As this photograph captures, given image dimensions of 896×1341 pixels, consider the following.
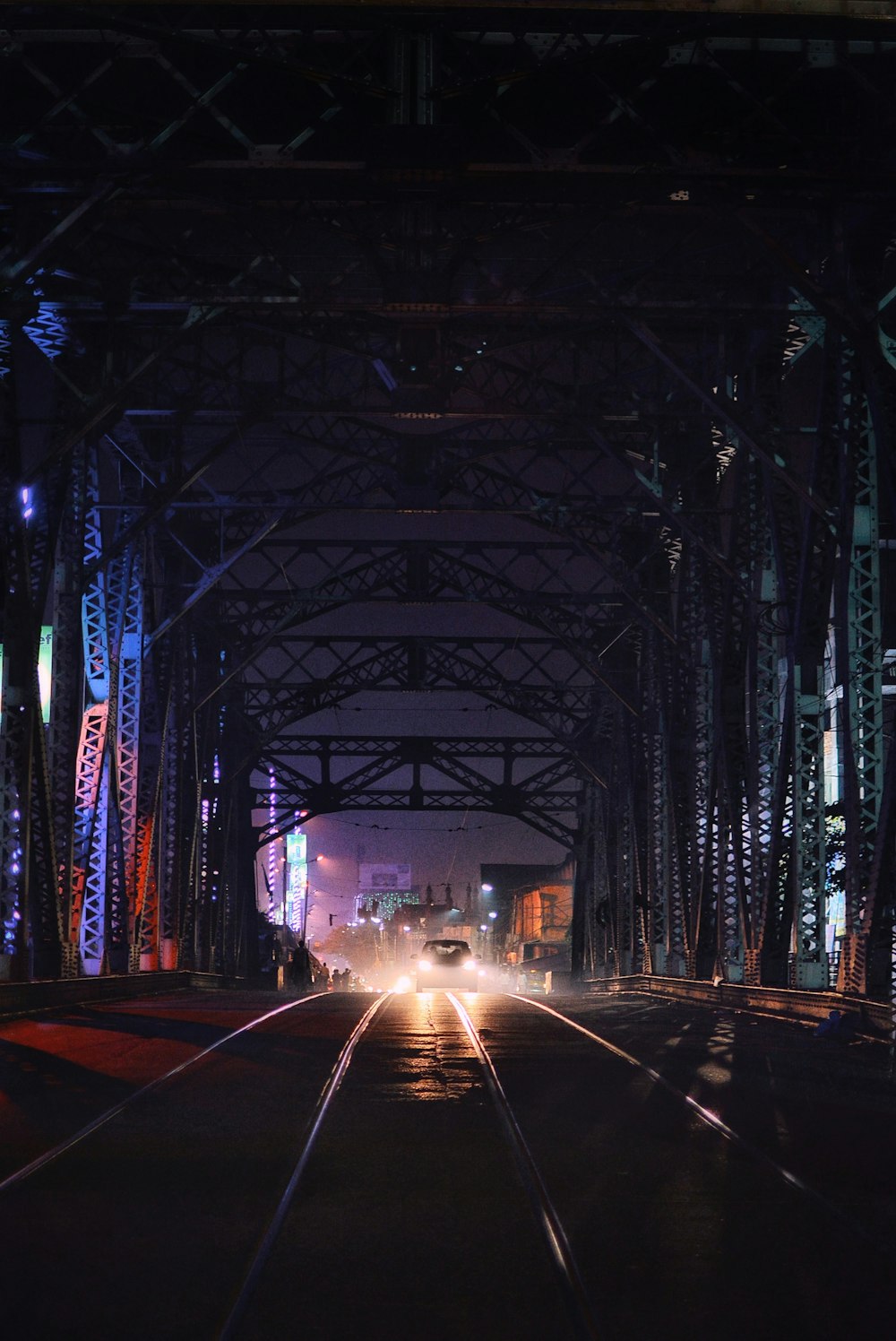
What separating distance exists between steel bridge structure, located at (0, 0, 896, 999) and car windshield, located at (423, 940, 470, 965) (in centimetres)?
2619

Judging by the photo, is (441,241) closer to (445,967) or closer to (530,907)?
(445,967)

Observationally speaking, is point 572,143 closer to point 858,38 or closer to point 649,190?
point 649,190

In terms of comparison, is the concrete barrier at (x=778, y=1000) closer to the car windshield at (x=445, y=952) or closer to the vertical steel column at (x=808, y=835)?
the vertical steel column at (x=808, y=835)

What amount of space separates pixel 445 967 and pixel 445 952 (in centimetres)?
89

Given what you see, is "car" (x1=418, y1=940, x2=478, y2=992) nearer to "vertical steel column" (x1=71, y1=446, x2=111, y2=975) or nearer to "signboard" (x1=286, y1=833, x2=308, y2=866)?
"vertical steel column" (x1=71, y1=446, x2=111, y2=975)

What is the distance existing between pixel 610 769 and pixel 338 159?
3373 cm

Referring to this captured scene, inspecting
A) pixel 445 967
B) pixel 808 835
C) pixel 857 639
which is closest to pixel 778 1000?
pixel 808 835

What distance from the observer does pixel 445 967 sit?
207 ft

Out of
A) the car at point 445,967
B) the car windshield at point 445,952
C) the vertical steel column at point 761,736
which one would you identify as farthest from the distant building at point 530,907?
the vertical steel column at point 761,736

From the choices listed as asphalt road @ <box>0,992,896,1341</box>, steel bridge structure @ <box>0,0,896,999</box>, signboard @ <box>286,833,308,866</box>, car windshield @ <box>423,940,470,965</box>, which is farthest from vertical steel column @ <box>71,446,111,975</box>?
signboard @ <box>286,833,308,866</box>

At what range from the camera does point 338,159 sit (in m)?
16.5

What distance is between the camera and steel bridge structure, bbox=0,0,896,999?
1631 centimetres

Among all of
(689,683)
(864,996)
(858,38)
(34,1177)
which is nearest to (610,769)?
(689,683)

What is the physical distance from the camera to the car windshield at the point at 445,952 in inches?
2500
